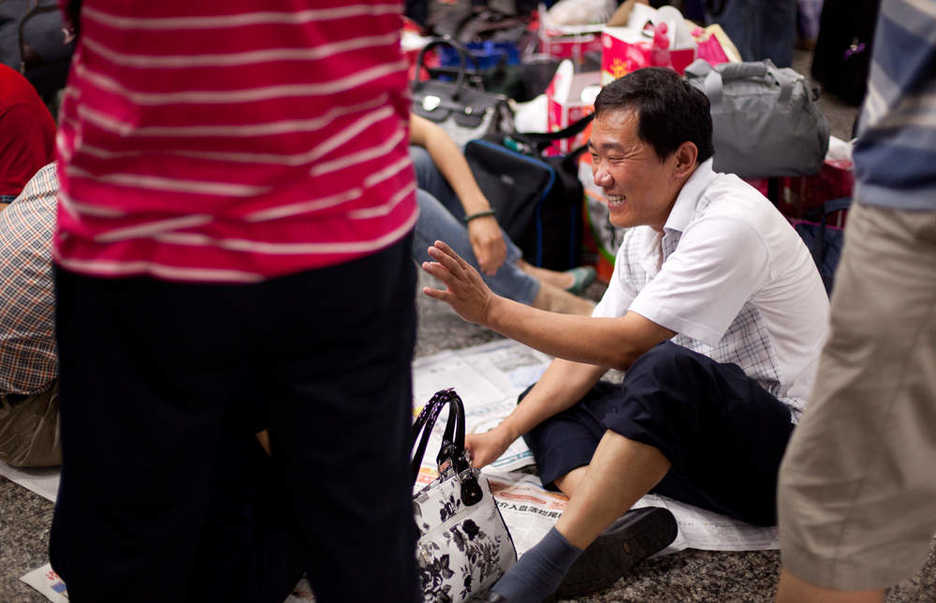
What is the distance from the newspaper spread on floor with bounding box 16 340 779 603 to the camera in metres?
1.64

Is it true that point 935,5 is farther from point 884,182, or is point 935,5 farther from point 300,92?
point 300,92

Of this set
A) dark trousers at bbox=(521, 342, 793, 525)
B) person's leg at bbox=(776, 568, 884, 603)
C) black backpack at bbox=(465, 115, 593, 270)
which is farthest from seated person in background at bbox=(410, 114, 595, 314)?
person's leg at bbox=(776, 568, 884, 603)

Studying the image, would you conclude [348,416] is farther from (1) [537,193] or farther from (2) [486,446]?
(1) [537,193]

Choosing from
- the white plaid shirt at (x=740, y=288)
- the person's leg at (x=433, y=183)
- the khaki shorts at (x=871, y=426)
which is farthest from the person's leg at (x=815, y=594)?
the person's leg at (x=433, y=183)

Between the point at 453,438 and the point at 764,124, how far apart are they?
3.86 feet

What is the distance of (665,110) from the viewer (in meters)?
1.57

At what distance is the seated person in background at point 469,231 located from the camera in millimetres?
2334

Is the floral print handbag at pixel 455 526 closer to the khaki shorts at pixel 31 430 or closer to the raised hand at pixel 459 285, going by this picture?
the raised hand at pixel 459 285

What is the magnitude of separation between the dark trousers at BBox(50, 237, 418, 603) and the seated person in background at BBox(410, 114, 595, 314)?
1395 mm

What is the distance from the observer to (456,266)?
1.39 metres

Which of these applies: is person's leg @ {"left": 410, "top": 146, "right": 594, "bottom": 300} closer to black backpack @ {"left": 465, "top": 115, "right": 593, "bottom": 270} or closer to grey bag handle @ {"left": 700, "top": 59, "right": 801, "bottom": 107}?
black backpack @ {"left": 465, "top": 115, "right": 593, "bottom": 270}

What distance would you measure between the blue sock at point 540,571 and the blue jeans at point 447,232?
1020 millimetres

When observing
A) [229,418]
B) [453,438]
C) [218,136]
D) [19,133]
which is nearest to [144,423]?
[229,418]

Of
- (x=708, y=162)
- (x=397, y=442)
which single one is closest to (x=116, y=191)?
(x=397, y=442)
